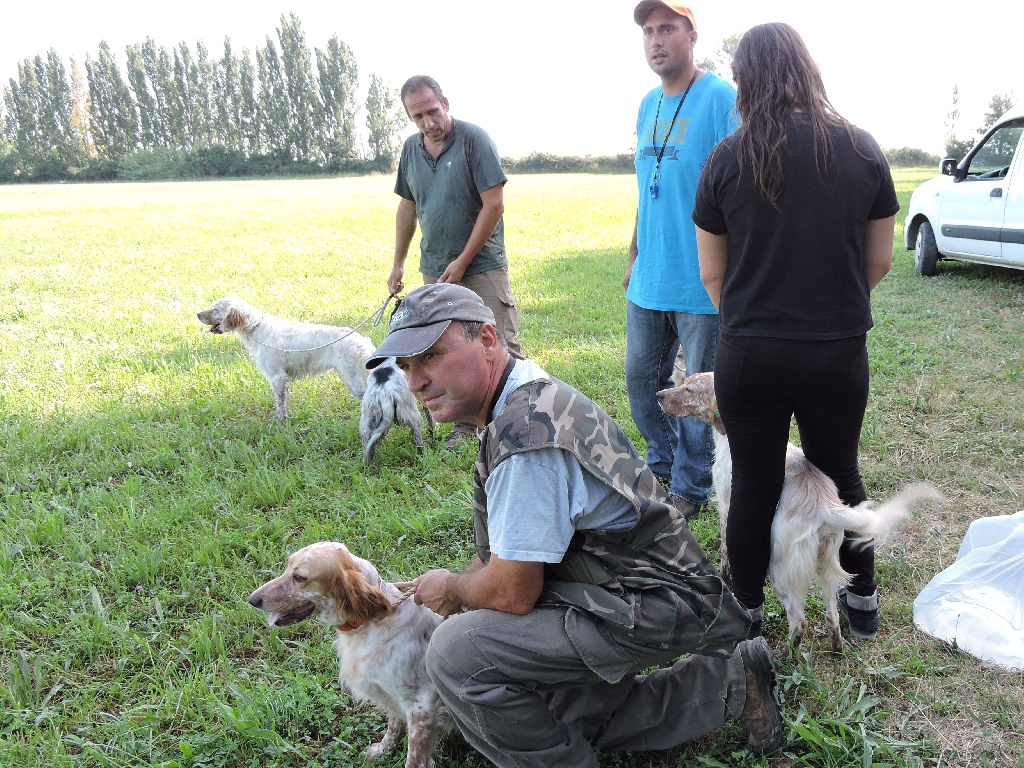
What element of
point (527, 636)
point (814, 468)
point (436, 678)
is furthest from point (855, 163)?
point (436, 678)

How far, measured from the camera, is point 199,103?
6291 centimetres

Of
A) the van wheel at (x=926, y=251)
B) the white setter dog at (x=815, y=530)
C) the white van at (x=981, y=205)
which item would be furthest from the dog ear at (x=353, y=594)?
the van wheel at (x=926, y=251)

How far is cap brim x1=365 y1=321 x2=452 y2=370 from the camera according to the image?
203 centimetres

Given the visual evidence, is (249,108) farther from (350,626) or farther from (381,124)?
(350,626)

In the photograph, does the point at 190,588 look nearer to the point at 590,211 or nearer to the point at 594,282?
the point at 594,282

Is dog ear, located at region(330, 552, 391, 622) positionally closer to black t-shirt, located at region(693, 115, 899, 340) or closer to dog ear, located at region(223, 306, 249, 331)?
black t-shirt, located at region(693, 115, 899, 340)

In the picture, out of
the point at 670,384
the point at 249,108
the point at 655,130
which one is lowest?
the point at 670,384

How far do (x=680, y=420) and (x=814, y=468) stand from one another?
122 centimetres

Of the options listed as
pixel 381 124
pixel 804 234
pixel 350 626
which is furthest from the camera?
pixel 381 124

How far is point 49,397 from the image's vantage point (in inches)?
252

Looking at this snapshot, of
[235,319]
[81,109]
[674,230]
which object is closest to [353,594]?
[674,230]

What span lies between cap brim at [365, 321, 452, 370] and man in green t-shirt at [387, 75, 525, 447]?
9.32 ft

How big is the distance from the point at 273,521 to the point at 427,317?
101 inches


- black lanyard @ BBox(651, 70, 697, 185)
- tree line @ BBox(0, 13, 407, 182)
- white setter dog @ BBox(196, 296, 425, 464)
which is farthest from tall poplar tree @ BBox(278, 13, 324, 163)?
black lanyard @ BBox(651, 70, 697, 185)
